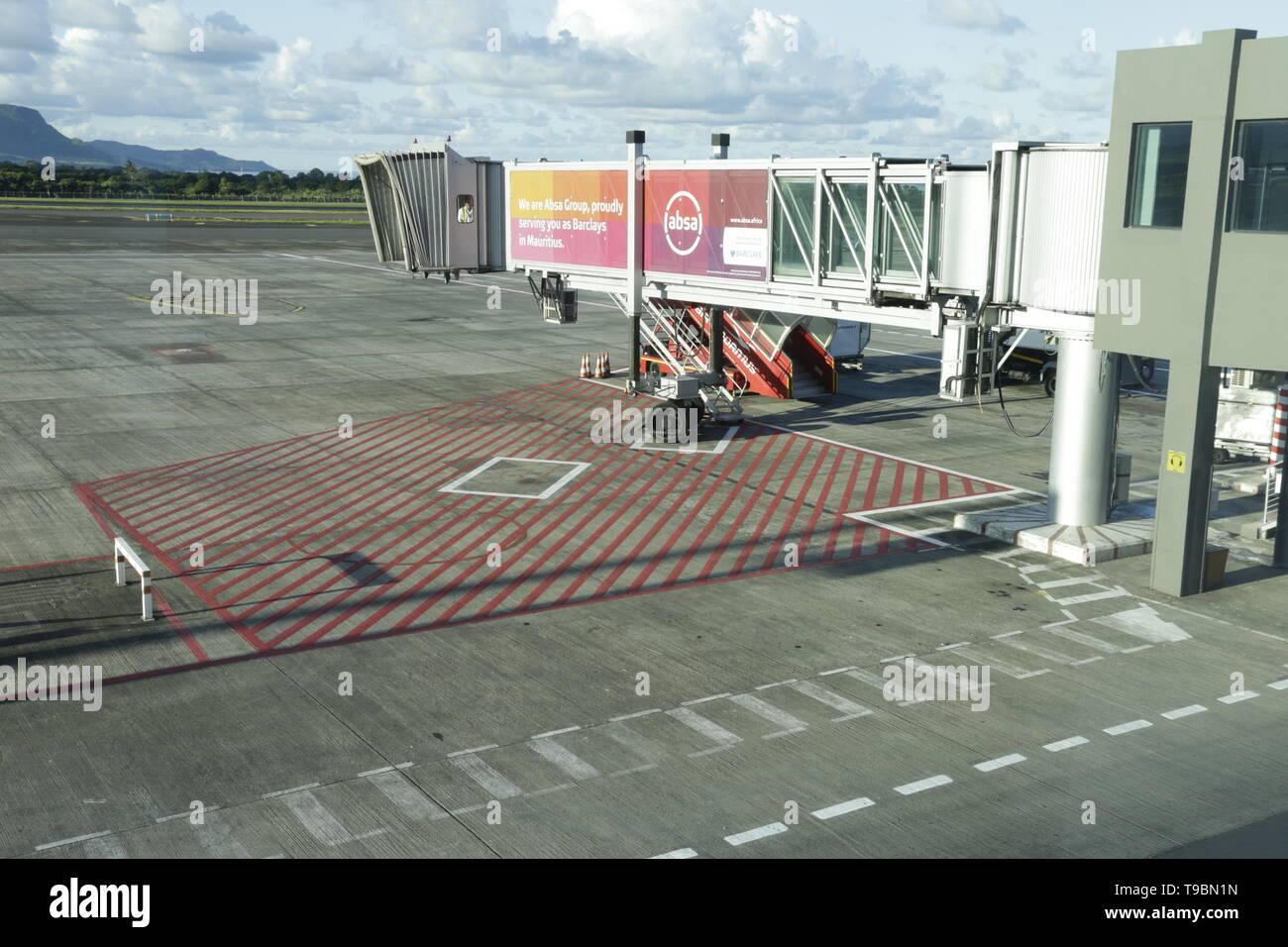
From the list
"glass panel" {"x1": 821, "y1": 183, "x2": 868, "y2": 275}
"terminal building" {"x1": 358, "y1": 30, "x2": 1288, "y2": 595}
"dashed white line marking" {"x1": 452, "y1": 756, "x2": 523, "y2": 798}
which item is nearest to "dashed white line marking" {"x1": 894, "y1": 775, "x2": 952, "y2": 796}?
"dashed white line marking" {"x1": 452, "y1": 756, "x2": 523, "y2": 798}

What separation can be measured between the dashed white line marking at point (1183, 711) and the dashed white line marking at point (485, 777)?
9385 millimetres

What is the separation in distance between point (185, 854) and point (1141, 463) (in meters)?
27.9

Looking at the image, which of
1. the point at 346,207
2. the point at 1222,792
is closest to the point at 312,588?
the point at 1222,792

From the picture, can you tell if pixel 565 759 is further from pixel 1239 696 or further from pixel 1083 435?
pixel 1083 435

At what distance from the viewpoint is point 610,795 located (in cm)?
1455

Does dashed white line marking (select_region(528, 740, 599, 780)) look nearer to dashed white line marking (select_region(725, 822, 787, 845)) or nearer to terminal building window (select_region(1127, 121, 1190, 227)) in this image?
dashed white line marking (select_region(725, 822, 787, 845))

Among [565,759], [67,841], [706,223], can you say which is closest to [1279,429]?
[706,223]

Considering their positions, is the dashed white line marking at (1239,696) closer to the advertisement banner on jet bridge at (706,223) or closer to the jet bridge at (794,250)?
the jet bridge at (794,250)

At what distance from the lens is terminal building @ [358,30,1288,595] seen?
20938mm

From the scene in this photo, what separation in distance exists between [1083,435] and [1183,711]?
358 inches

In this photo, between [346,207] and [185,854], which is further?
[346,207]

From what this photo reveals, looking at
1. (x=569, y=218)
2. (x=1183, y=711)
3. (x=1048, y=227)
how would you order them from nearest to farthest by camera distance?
1. (x=1183, y=711)
2. (x=1048, y=227)
3. (x=569, y=218)

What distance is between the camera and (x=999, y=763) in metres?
15.5
